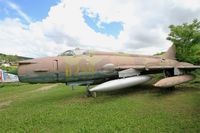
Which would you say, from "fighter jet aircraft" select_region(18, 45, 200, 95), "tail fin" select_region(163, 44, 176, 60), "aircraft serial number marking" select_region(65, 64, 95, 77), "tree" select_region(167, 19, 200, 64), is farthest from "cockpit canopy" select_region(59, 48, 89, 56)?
"tree" select_region(167, 19, 200, 64)

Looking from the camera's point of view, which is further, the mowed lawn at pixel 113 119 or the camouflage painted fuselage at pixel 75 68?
the camouflage painted fuselage at pixel 75 68

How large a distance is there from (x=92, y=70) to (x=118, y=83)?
70.8 inches

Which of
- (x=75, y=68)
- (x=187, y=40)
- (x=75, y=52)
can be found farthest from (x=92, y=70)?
(x=187, y=40)

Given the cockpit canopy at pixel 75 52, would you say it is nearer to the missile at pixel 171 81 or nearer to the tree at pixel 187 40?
the missile at pixel 171 81

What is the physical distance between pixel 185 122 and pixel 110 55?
7.24 metres

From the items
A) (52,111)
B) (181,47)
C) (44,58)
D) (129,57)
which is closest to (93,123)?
(52,111)

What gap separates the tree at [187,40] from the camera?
669 inches

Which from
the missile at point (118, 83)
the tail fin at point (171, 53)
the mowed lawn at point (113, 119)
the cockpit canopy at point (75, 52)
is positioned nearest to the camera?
the mowed lawn at point (113, 119)

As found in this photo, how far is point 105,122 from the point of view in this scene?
6.36 meters

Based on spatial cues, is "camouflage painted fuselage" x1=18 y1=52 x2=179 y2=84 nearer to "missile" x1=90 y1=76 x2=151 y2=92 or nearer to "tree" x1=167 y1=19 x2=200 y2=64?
"missile" x1=90 y1=76 x2=151 y2=92

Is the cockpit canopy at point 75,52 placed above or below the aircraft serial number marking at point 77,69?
above

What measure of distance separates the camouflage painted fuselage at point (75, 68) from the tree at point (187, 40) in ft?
20.3

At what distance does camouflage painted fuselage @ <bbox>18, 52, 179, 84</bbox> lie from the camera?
980 cm

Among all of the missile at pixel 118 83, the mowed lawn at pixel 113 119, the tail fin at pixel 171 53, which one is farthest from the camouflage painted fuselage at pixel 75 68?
the tail fin at pixel 171 53
